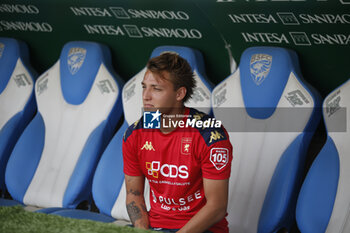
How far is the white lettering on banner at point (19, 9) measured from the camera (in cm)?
271

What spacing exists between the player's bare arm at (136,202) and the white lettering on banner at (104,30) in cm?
103

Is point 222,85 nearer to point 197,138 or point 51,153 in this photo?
point 197,138

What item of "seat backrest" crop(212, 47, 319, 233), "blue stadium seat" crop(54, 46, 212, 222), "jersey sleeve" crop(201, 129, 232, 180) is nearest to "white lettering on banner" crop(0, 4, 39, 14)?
"blue stadium seat" crop(54, 46, 212, 222)

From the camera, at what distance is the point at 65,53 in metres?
2.47

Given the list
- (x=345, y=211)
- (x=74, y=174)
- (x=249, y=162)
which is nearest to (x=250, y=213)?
(x=249, y=162)

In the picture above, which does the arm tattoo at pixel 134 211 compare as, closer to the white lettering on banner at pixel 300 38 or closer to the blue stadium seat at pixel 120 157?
the blue stadium seat at pixel 120 157

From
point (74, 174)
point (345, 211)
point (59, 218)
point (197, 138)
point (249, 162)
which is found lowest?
point (345, 211)

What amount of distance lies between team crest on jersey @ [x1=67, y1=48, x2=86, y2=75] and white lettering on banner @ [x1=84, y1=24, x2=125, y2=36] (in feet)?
0.59

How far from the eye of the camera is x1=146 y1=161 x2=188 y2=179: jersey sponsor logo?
→ 1564 mm

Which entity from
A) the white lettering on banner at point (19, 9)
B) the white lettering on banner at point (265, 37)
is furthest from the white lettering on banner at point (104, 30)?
the white lettering on banner at point (265, 37)

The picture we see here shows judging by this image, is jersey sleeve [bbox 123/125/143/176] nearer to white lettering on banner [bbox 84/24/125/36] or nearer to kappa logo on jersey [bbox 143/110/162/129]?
kappa logo on jersey [bbox 143/110/162/129]

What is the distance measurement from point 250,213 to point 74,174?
2.62 ft

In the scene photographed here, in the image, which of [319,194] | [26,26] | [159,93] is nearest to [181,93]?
[159,93]

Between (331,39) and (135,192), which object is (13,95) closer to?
(135,192)
